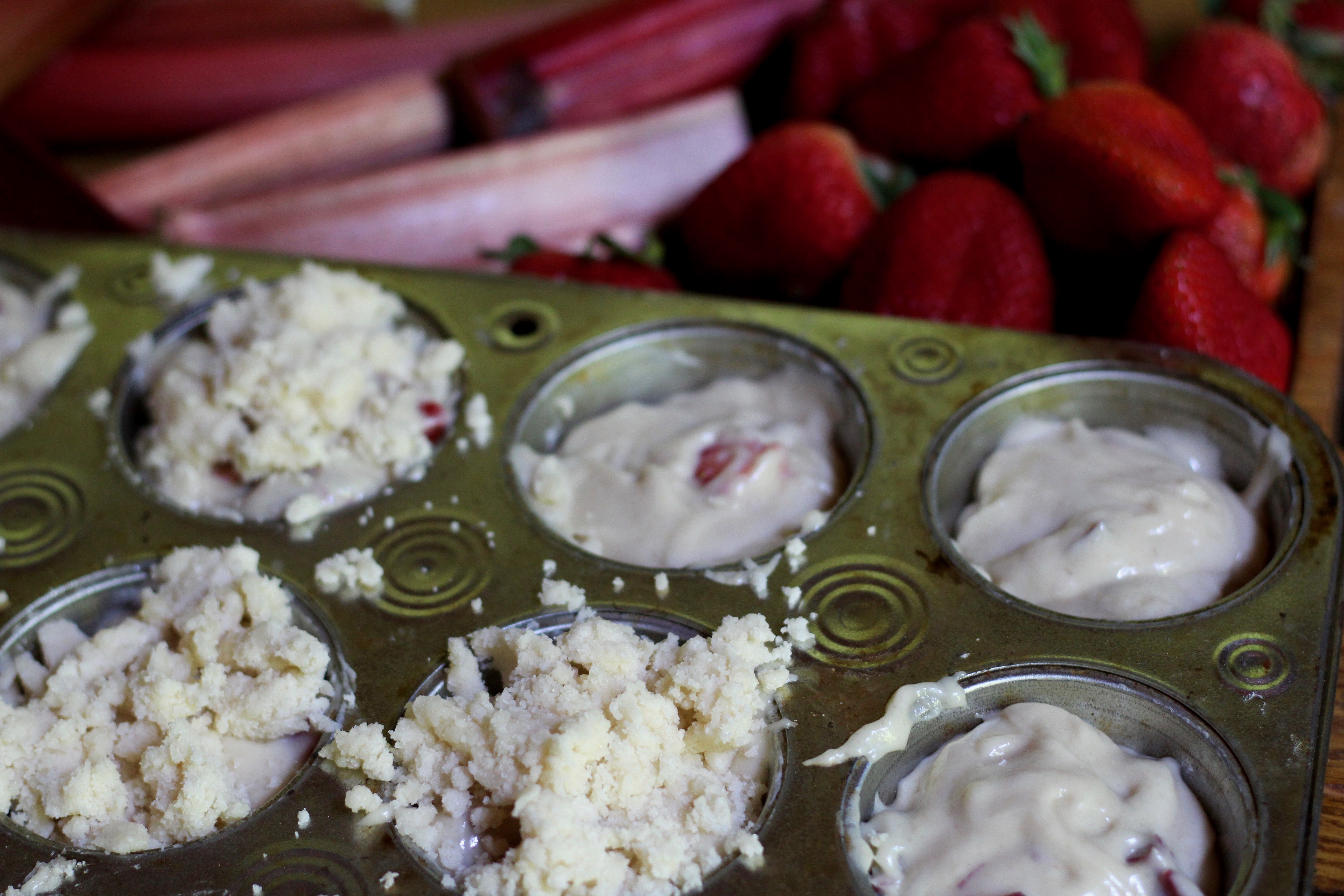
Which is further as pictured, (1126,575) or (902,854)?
(1126,575)

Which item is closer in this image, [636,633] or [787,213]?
[636,633]

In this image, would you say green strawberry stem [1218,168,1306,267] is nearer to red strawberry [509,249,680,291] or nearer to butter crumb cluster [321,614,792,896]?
red strawberry [509,249,680,291]

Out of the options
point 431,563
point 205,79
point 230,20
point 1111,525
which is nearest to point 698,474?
point 431,563

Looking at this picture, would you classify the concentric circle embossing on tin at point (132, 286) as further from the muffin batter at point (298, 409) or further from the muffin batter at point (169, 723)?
the muffin batter at point (169, 723)

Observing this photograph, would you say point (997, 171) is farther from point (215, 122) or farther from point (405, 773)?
point (215, 122)

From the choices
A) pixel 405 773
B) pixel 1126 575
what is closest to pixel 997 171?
pixel 1126 575

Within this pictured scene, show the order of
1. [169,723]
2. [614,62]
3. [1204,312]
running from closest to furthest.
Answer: [169,723], [1204,312], [614,62]

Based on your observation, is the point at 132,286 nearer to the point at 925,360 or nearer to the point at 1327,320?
the point at 925,360
